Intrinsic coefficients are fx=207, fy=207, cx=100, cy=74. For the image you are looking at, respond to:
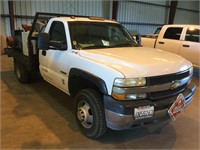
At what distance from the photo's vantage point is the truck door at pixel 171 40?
21.7 ft

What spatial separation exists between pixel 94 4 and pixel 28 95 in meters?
8.54

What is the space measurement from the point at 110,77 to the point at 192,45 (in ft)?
15.7

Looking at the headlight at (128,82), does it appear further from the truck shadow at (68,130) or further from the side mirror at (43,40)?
the side mirror at (43,40)

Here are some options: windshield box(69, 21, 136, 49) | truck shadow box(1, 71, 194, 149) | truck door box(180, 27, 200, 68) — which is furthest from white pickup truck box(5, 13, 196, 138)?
truck door box(180, 27, 200, 68)

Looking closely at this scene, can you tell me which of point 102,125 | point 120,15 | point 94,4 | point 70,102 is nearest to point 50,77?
point 70,102

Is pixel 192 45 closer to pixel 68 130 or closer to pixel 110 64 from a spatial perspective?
pixel 110 64

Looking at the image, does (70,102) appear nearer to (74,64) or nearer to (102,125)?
(74,64)

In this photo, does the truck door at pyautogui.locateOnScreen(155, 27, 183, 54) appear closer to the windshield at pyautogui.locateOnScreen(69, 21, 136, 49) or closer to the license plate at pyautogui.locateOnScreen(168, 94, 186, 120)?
the windshield at pyautogui.locateOnScreen(69, 21, 136, 49)

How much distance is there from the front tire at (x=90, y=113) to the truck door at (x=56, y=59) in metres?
0.55

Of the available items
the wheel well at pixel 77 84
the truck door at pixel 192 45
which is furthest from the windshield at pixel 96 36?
the truck door at pixel 192 45

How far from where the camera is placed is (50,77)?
383 centimetres

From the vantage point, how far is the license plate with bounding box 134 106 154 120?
2336 millimetres

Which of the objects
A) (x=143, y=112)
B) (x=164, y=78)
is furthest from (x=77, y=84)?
(x=164, y=78)

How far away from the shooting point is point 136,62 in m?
2.55
